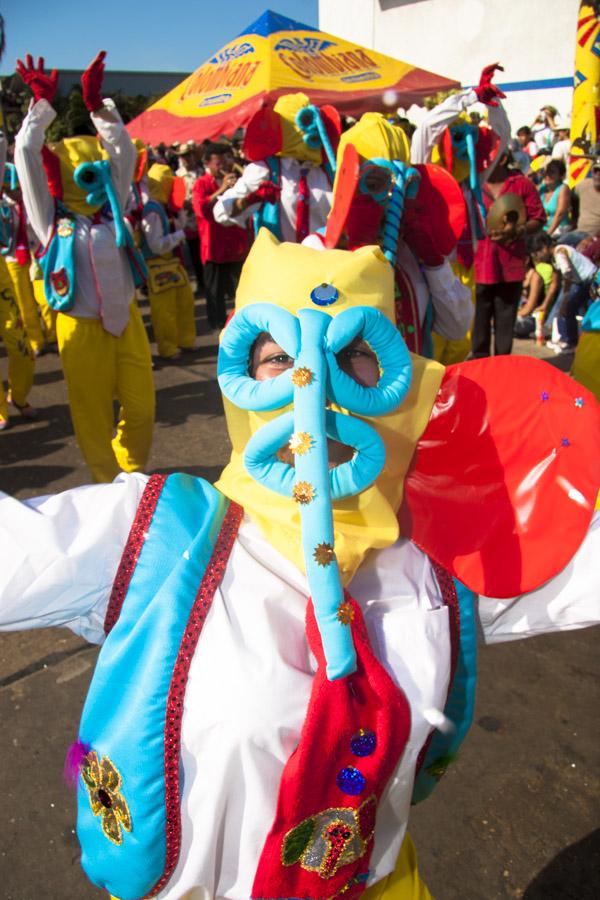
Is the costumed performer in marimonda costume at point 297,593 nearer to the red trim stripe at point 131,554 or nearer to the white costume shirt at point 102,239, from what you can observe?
the red trim stripe at point 131,554

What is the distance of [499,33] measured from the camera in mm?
17656

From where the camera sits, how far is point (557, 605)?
4.38 feet

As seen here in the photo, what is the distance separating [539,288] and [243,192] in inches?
177

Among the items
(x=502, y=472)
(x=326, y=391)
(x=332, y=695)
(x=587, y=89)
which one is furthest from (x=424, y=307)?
(x=587, y=89)

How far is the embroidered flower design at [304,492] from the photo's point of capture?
101 cm

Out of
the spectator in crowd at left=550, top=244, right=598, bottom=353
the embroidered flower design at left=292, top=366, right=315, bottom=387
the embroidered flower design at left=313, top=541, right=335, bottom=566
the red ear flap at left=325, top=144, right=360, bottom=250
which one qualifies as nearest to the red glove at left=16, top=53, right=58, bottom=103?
the red ear flap at left=325, top=144, right=360, bottom=250

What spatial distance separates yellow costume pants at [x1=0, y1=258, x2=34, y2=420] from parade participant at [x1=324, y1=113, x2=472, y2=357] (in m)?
3.24

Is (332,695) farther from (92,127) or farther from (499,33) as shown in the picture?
(499,33)

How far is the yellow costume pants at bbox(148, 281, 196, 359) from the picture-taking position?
7043mm

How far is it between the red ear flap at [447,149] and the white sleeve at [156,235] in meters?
2.79

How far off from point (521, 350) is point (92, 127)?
15.6ft

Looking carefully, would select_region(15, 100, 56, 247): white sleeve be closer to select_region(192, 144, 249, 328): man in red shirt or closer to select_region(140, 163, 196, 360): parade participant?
select_region(140, 163, 196, 360): parade participant

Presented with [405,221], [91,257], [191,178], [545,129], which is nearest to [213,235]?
[191,178]

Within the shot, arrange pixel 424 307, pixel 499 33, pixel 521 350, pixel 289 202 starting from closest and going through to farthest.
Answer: pixel 424 307
pixel 289 202
pixel 521 350
pixel 499 33
